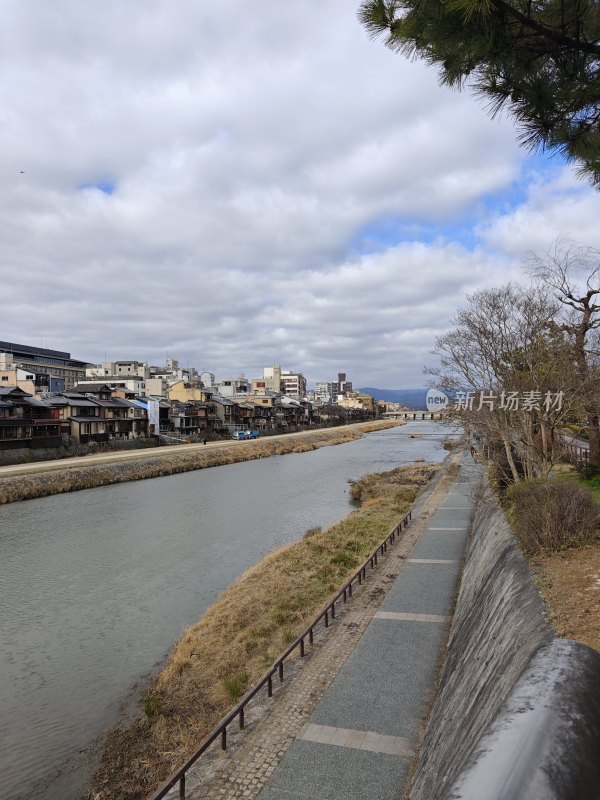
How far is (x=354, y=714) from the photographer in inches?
278

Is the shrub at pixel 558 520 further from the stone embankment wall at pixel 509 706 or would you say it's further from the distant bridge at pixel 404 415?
the distant bridge at pixel 404 415

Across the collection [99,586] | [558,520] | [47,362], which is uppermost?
[47,362]

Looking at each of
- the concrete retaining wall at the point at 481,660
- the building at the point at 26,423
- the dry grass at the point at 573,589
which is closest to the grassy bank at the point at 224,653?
the concrete retaining wall at the point at 481,660

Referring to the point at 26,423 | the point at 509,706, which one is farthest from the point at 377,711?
the point at 26,423

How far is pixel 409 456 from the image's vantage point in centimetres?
5253

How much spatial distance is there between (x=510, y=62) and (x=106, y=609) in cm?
1472

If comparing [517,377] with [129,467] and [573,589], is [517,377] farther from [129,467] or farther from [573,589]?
[129,467]

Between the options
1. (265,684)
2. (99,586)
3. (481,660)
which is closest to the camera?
(481,660)

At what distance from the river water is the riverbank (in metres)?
1.39

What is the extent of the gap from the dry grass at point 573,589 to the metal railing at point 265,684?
162 inches

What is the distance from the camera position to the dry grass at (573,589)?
5.24 meters

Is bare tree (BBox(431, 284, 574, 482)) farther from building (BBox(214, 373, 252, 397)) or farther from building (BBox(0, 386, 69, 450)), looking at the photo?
building (BBox(214, 373, 252, 397))

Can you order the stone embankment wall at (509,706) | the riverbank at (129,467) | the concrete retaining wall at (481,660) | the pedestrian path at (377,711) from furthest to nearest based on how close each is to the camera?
the riverbank at (129,467), the pedestrian path at (377,711), the concrete retaining wall at (481,660), the stone embankment wall at (509,706)

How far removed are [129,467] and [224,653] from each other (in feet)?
105
